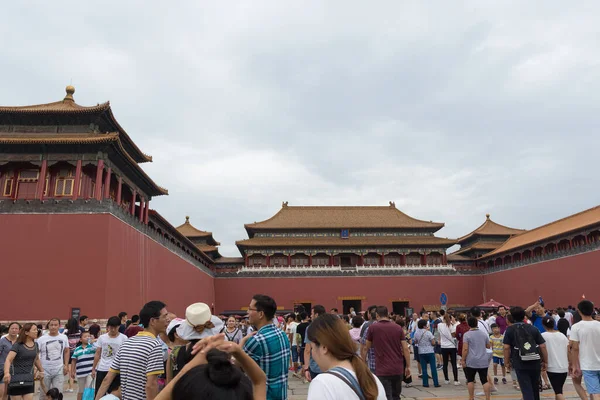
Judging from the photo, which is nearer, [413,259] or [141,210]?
[141,210]

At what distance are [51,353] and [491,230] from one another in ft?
117

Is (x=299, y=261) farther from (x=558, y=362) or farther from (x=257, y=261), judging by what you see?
(x=558, y=362)

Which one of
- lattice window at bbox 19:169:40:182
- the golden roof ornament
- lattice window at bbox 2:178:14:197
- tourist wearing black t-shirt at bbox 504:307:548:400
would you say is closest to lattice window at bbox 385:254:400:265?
the golden roof ornament

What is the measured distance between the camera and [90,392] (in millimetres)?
5332

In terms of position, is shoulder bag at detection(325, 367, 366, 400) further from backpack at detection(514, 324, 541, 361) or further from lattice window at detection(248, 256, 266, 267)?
lattice window at detection(248, 256, 266, 267)

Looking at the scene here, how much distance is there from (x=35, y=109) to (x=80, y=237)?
5280mm

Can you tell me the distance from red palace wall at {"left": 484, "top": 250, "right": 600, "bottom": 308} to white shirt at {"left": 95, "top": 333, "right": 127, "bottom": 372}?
22972mm

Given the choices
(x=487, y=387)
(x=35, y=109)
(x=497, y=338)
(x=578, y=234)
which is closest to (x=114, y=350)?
(x=487, y=387)

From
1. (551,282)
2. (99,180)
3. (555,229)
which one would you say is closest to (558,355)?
(99,180)

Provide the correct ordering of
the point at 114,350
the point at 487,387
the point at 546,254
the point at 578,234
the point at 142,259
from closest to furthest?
the point at 114,350 → the point at 487,387 → the point at 142,259 → the point at 578,234 → the point at 546,254

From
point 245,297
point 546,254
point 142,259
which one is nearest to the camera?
point 142,259

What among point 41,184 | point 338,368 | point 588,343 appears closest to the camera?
point 338,368

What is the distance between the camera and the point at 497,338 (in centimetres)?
827

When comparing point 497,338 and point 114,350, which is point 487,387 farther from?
point 114,350
